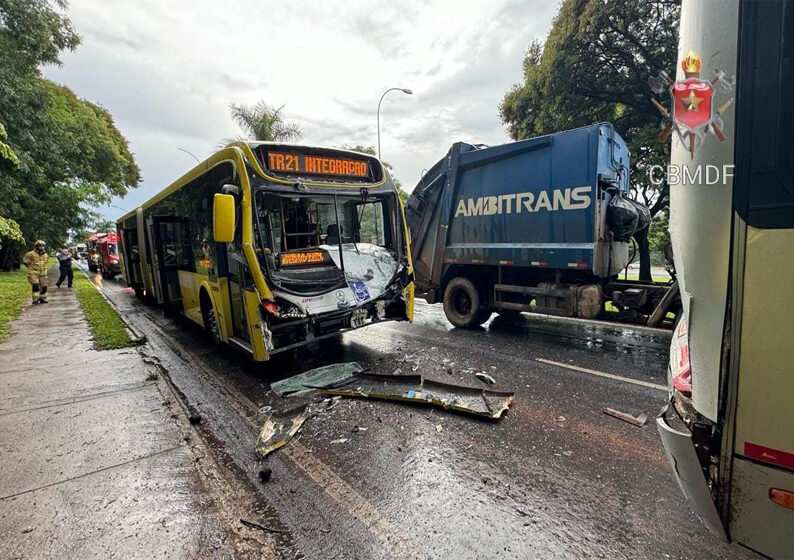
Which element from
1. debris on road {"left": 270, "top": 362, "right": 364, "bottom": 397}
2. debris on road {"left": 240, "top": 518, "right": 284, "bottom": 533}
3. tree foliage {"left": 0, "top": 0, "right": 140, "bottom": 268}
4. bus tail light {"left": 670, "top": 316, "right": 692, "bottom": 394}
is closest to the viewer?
bus tail light {"left": 670, "top": 316, "right": 692, "bottom": 394}

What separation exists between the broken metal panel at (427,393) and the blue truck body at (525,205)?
3149mm

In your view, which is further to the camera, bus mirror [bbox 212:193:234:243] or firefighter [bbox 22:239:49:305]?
firefighter [bbox 22:239:49:305]

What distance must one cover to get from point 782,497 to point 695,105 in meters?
1.60

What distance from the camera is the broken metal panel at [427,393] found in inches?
153

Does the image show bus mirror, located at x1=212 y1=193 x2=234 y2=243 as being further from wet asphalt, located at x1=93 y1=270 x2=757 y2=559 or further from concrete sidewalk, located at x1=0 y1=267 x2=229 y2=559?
concrete sidewalk, located at x1=0 y1=267 x2=229 y2=559

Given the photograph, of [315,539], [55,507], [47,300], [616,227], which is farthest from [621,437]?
[47,300]

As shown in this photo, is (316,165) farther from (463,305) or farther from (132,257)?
(132,257)

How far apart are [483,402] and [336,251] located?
9.71 ft

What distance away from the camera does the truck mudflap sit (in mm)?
1623

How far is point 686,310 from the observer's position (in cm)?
171

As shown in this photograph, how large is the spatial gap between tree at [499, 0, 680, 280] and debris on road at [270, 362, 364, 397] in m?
9.88

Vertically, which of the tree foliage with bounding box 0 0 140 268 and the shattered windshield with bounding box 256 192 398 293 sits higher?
the tree foliage with bounding box 0 0 140 268

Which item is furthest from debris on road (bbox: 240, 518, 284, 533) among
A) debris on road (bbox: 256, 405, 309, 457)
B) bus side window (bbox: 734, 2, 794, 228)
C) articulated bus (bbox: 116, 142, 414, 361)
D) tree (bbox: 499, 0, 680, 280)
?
tree (bbox: 499, 0, 680, 280)

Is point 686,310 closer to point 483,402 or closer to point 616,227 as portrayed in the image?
point 483,402
